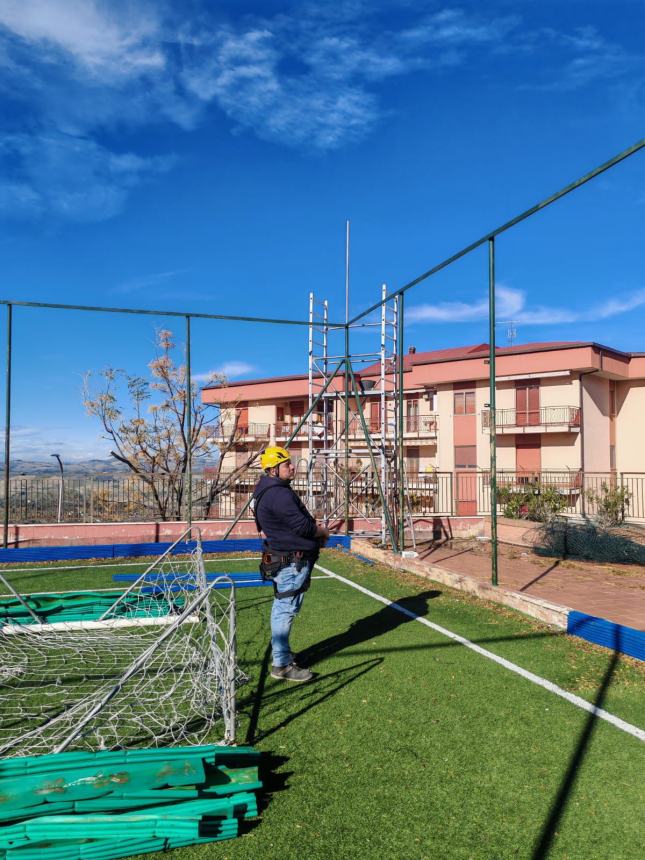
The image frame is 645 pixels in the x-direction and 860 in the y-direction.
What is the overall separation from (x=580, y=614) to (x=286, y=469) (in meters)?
3.42

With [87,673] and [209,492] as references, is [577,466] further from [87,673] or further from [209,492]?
[87,673]

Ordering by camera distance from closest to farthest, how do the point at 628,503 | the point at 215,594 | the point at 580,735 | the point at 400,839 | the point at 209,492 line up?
the point at 400,839 < the point at 580,735 < the point at 215,594 < the point at 209,492 < the point at 628,503

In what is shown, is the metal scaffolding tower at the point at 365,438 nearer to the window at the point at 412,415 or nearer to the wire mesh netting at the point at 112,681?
the wire mesh netting at the point at 112,681

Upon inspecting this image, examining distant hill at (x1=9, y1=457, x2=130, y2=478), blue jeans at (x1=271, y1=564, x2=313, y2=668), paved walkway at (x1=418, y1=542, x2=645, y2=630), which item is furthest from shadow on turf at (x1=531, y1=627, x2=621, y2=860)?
distant hill at (x1=9, y1=457, x2=130, y2=478)

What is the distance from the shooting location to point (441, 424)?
38406 millimetres

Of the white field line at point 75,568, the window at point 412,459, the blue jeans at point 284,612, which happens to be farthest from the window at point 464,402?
the blue jeans at point 284,612

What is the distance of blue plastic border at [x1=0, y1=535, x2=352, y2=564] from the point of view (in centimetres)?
1155

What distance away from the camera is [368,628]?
21.8 ft

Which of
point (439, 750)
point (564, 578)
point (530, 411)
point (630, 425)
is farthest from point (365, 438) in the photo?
point (630, 425)

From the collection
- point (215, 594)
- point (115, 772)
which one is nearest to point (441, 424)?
Answer: point (215, 594)

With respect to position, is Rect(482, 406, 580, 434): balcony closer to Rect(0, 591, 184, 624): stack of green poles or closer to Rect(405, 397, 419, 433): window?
Rect(405, 397, 419, 433): window

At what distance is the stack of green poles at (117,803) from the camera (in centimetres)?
274

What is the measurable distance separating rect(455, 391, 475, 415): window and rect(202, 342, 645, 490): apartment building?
0.06 m

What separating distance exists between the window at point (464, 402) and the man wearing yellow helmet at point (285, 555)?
3325 cm
